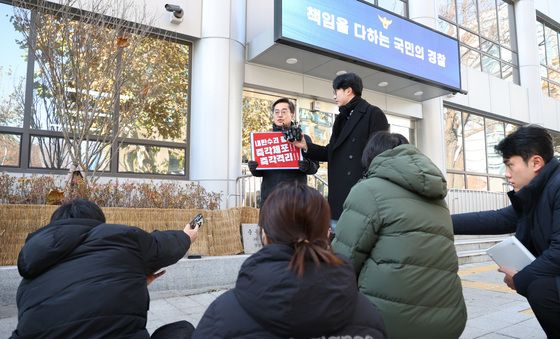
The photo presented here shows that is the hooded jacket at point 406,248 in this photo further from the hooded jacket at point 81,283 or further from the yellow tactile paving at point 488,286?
the yellow tactile paving at point 488,286

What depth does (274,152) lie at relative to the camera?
3926mm

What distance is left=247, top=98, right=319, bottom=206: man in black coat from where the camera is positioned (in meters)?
3.81

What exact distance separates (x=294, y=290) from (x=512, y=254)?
6.48 ft

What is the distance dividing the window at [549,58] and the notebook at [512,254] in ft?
54.9

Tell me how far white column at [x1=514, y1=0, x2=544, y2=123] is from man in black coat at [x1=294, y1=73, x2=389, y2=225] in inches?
579

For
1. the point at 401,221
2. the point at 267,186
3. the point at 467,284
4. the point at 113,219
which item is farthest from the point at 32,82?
the point at 467,284

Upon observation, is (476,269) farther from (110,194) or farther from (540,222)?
(110,194)

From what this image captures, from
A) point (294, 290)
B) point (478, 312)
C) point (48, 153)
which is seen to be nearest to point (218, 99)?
point (48, 153)

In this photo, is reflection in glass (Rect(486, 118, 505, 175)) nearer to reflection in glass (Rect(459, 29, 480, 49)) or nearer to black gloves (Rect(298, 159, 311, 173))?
reflection in glass (Rect(459, 29, 480, 49))

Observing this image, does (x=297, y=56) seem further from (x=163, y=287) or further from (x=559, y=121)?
(x=559, y=121)

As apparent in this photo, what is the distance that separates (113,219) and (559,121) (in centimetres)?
1775

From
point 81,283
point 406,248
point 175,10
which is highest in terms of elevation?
point 175,10

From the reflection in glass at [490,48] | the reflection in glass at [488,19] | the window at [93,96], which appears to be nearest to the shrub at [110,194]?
the window at [93,96]

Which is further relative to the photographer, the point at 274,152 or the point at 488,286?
the point at 488,286
